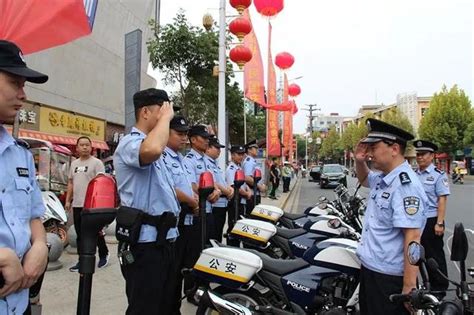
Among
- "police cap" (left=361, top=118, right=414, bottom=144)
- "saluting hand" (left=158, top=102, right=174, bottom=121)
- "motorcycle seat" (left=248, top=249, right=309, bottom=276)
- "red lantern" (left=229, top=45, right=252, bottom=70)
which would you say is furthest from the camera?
"red lantern" (left=229, top=45, right=252, bottom=70)

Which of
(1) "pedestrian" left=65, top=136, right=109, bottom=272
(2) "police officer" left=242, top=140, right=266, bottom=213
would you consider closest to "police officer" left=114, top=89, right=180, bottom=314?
(1) "pedestrian" left=65, top=136, right=109, bottom=272

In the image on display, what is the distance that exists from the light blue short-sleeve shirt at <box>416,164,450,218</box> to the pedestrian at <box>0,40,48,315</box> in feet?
15.1

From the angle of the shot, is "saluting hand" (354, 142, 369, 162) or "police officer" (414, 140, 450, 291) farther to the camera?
"police officer" (414, 140, 450, 291)

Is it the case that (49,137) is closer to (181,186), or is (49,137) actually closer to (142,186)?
(181,186)

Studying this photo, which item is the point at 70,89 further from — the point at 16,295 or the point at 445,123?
the point at 445,123

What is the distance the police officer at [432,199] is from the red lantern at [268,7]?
19.2 ft

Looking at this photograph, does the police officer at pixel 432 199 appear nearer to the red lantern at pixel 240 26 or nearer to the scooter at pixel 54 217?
the scooter at pixel 54 217

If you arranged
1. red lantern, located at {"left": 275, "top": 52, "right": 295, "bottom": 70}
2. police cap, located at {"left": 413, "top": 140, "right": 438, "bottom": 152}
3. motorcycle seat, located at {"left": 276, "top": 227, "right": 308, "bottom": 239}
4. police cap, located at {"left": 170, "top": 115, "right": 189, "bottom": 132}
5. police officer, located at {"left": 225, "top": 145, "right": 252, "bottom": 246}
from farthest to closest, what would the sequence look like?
red lantern, located at {"left": 275, "top": 52, "right": 295, "bottom": 70} < police officer, located at {"left": 225, "top": 145, "right": 252, "bottom": 246} < police cap, located at {"left": 413, "top": 140, "right": 438, "bottom": 152} < motorcycle seat, located at {"left": 276, "top": 227, "right": 308, "bottom": 239} < police cap, located at {"left": 170, "top": 115, "right": 189, "bottom": 132}

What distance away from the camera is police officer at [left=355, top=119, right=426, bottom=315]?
2732 mm

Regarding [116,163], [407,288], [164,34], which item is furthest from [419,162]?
[164,34]

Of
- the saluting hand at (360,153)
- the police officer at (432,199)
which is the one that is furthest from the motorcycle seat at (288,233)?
the saluting hand at (360,153)

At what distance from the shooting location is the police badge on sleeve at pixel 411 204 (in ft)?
8.95

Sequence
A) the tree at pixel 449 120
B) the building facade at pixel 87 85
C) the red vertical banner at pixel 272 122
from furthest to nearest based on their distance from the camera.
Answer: the tree at pixel 449 120, the building facade at pixel 87 85, the red vertical banner at pixel 272 122

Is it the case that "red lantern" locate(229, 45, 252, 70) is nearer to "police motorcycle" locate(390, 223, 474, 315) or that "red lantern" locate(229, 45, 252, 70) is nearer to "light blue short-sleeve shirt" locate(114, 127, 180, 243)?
"light blue short-sleeve shirt" locate(114, 127, 180, 243)
